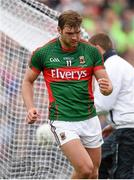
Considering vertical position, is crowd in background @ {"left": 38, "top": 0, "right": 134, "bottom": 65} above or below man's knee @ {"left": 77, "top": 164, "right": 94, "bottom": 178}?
above

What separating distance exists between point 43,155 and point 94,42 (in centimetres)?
192

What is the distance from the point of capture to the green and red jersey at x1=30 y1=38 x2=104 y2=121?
297 inches

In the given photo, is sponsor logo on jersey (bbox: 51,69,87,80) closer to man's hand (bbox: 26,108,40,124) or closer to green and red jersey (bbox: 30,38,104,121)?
green and red jersey (bbox: 30,38,104,121)

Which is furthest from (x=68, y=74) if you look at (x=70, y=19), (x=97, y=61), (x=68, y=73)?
(x=70, y=19)

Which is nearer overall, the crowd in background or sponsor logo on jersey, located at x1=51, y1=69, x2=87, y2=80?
sponsor logo on jersey, located at x1=51, y1=69, x2=87, y2=80

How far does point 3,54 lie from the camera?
31.4 ft

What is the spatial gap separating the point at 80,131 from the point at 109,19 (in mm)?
8219

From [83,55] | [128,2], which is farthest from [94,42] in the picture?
[128,2]

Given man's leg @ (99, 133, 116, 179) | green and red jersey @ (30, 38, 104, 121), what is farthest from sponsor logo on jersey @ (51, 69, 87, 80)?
man's leg @ (99, 133, 116, 179)

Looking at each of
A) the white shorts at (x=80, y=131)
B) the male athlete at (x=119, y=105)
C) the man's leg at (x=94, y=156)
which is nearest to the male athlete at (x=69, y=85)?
the white shorts at (x=80, y=131)

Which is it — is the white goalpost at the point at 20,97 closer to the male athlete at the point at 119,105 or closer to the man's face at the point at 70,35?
the male athlete at the point at 119,105

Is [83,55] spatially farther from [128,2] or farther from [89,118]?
[128,2]

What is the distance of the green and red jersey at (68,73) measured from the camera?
753 centimetres

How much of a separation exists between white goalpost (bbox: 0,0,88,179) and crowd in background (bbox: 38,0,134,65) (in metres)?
5.30
